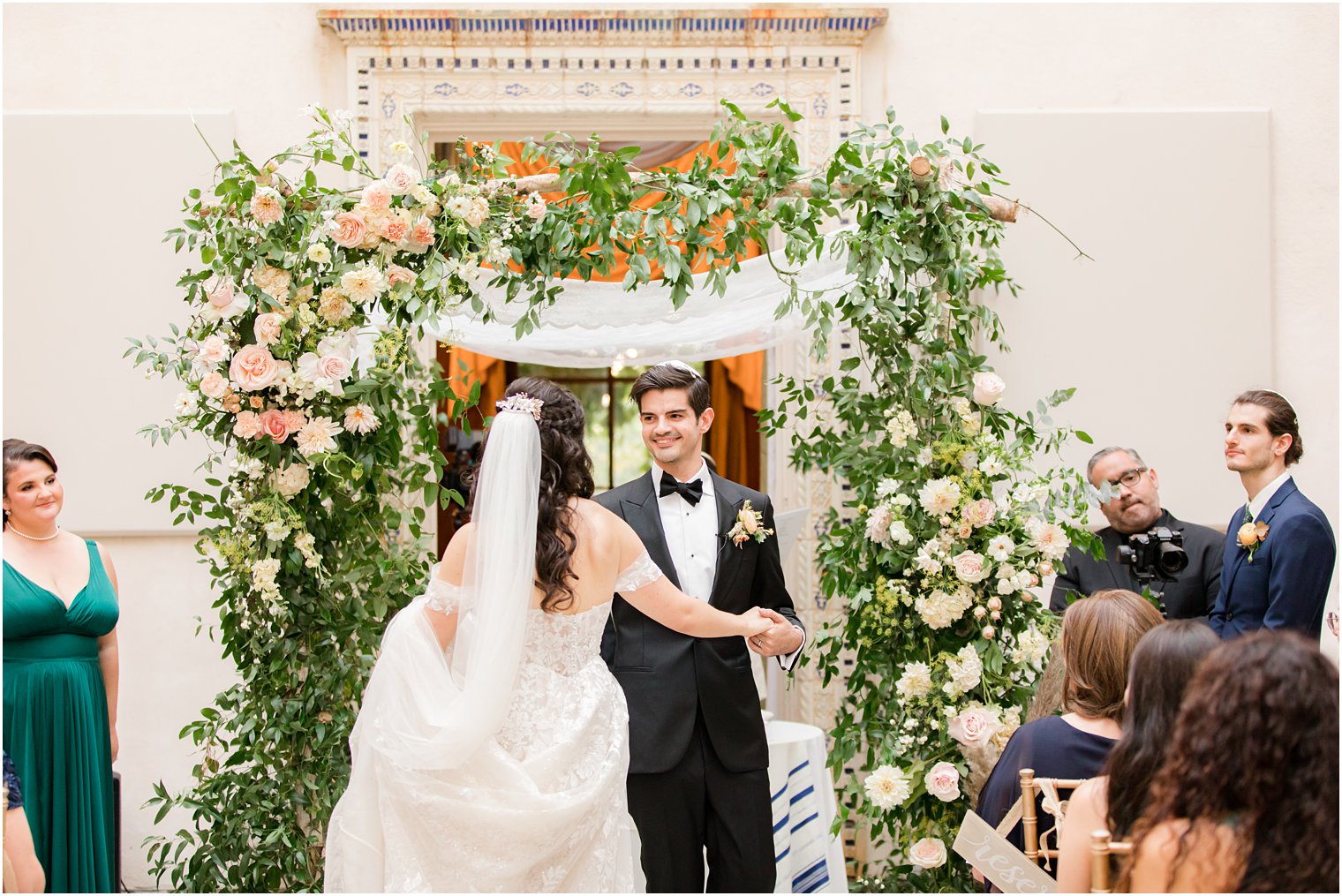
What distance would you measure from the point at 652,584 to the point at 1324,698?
1675mm

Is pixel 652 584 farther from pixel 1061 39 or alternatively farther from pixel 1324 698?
pixel 1061 39

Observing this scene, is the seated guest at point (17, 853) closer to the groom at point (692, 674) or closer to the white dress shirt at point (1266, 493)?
the groom at point (692, 674)

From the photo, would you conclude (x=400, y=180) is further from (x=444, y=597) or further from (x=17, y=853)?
(x=17, y=853)

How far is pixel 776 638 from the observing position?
3355 mm

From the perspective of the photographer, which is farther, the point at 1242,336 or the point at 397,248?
the point at 1242,336

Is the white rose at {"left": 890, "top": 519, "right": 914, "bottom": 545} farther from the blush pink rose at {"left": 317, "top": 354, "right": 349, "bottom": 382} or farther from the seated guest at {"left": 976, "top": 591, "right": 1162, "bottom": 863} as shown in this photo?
the blush pink rose at {"left": 317, "top": 354, "right": 349, "bottom": 382}

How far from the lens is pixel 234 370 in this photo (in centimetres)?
356

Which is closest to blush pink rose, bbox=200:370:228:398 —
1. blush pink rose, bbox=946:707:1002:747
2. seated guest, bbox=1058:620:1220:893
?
blush pink rose, bbox=946:707:1002:747

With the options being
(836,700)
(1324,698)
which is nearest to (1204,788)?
(1324,698)

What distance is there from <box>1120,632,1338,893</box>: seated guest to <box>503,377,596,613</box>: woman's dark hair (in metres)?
1.53

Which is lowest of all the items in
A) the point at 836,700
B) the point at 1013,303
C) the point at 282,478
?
the point at 836,700

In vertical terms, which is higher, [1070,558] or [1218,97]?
[1218,97]

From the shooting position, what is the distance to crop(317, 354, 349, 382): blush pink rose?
359 centimetres

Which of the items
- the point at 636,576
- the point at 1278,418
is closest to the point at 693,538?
the point at 636,576
